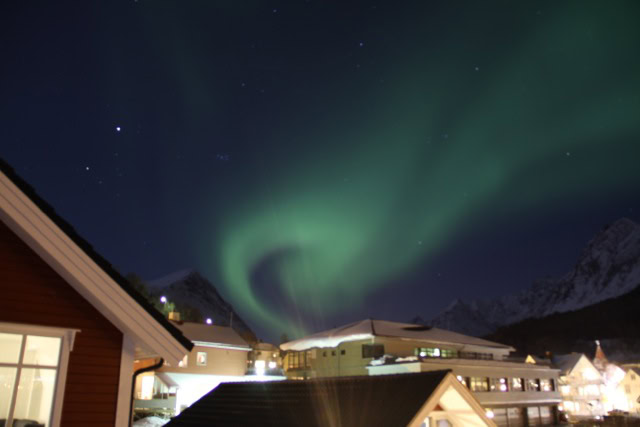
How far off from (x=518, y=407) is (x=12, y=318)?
168 feet

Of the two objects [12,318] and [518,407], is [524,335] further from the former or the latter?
[12,318]

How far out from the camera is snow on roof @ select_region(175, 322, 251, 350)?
160 feet

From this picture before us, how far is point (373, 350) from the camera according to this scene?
148 feet

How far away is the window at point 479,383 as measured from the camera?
44.4m

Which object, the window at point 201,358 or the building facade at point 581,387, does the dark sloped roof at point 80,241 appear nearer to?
the window at point 201,358

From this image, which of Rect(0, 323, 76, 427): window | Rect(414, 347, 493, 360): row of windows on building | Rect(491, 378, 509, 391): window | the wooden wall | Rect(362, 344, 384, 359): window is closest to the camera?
Rect(0, 323, 76, 427): window

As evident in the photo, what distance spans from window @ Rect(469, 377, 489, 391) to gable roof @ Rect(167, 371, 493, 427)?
112 feet

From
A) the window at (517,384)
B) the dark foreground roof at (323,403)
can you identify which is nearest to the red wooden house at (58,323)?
the dark foreground roof at (323,403)

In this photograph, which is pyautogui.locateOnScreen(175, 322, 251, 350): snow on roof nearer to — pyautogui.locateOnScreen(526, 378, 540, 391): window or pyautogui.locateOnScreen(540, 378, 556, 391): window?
pyautogui.locateOnScreen(526, 378, 540, 391): window

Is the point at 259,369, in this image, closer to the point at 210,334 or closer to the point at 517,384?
the point at 210,334

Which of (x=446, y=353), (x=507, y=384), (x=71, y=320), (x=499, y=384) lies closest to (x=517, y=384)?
(x=507, y=384)

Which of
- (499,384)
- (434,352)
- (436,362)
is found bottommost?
(499,384)

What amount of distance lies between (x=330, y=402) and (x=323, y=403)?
172mm

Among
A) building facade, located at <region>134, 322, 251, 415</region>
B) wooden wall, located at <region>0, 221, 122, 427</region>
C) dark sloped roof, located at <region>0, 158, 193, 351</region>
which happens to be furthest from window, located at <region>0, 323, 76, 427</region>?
building facade, located at <region>134, 322, 251, 415</region>
